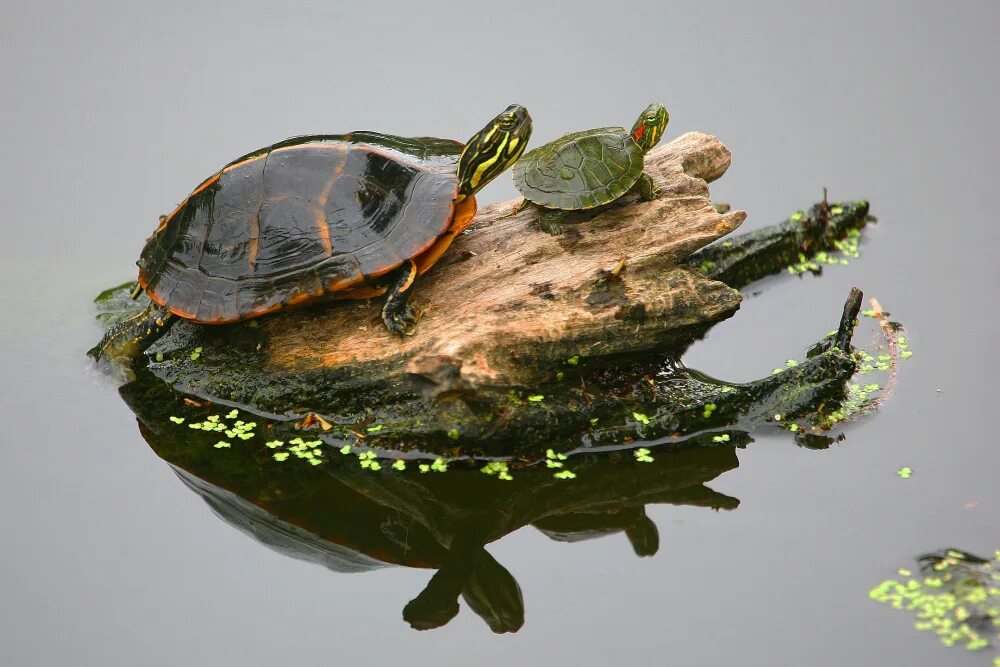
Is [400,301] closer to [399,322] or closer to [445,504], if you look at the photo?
[399,322]

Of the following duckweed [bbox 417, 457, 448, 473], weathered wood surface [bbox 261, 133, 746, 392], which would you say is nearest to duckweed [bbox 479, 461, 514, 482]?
duckweed [bbox 417, 457, 448, 473]

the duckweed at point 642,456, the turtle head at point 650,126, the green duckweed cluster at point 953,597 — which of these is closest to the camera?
→ the green duckweed cluster at point 953,597

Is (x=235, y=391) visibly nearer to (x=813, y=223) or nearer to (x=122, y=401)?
(x=122, y=401)

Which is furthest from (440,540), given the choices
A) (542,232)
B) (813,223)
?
(813,223)

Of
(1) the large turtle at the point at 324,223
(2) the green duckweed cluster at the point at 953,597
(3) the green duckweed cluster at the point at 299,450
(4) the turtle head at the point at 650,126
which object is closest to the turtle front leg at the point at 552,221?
(1) the large turtle at the point at 324,223

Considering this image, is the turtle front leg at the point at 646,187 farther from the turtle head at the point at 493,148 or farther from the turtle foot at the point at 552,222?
the turtle head at the point at 493,148

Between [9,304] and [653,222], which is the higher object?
[653,222]

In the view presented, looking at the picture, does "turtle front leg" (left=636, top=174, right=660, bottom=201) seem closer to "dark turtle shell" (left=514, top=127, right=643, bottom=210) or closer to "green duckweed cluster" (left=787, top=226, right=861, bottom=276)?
"dark turtle shell" (left=514, top=127, right=643, bottom=210)
